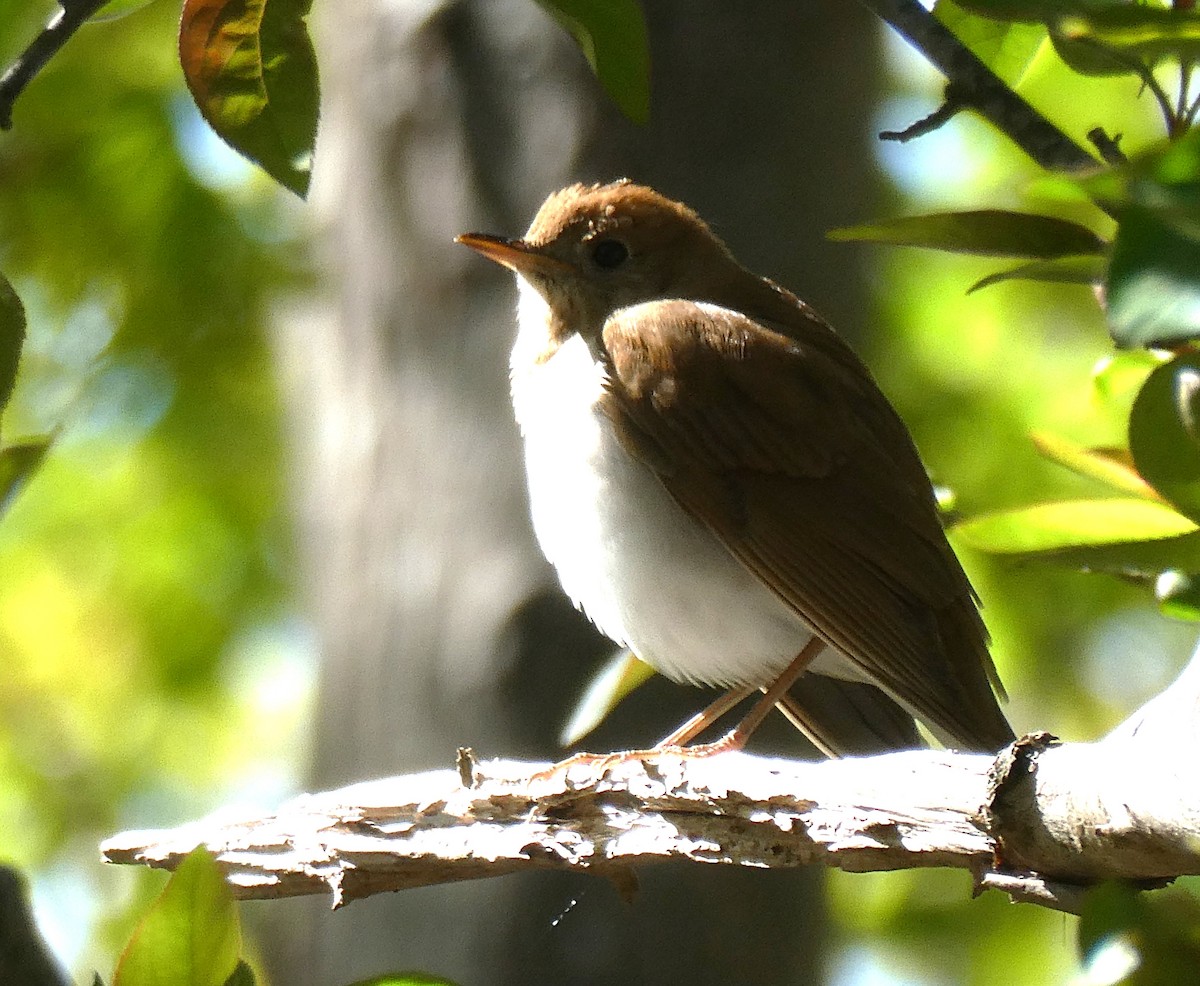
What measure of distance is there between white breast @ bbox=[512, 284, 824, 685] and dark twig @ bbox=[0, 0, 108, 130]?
144 centimetres

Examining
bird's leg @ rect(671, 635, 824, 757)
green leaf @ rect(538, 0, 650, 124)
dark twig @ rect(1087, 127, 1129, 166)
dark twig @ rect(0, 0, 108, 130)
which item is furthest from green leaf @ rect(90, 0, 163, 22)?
bird's leg @ rect(671, 635, 824, 757)

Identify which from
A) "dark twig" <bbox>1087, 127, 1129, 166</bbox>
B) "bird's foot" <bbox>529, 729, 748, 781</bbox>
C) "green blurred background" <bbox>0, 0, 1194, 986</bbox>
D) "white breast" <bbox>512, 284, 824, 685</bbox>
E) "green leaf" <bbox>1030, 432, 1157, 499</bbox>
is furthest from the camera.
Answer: "green blurred background" <bbox>0, 0, 1194, 986</bbox>

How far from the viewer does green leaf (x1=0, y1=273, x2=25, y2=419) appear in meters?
1.55

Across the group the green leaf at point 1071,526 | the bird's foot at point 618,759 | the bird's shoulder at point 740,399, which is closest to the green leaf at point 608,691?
the bird's foot at point 618,759

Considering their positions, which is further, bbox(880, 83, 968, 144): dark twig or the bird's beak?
the bird's beak

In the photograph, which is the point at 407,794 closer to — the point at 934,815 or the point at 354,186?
the point at 934,815

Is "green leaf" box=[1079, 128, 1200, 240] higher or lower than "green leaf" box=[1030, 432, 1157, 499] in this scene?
lower

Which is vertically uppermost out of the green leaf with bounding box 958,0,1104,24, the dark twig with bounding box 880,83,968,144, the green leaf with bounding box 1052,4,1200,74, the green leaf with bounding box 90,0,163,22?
the green leaf with bounding box 90,0,163,22

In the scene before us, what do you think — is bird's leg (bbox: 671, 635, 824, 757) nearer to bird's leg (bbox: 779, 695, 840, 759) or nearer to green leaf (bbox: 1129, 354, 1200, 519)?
bird's leg (bbox: 779, 695, 840, 759)

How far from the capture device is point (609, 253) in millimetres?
3514

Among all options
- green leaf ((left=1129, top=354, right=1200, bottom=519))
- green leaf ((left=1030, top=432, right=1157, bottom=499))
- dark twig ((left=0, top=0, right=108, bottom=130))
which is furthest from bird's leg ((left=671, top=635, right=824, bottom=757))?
dark twig ((left=0, top=0, right=108, bottom=130))

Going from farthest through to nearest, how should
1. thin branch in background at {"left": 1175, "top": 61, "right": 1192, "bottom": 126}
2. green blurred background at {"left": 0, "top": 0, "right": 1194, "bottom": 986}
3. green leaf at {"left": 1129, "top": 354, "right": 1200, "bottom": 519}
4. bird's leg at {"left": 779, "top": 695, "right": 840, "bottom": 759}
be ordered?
→ green blurred background at {"left": 0, "top": 0, "right": 1194, "bottom": 986} → bird's leg at {"left": 779, "top": 695, "right": 840, "bottom": 759} → thin branch in background at {"left": 1175, "top": 61, "right": 1192, "bottom": 126} → green leaf at {"left": 1129, "top": 354, "right": 1200, "bottom": 519}

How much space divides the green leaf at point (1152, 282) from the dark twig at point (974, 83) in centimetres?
92

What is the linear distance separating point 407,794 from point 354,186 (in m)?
2.66
